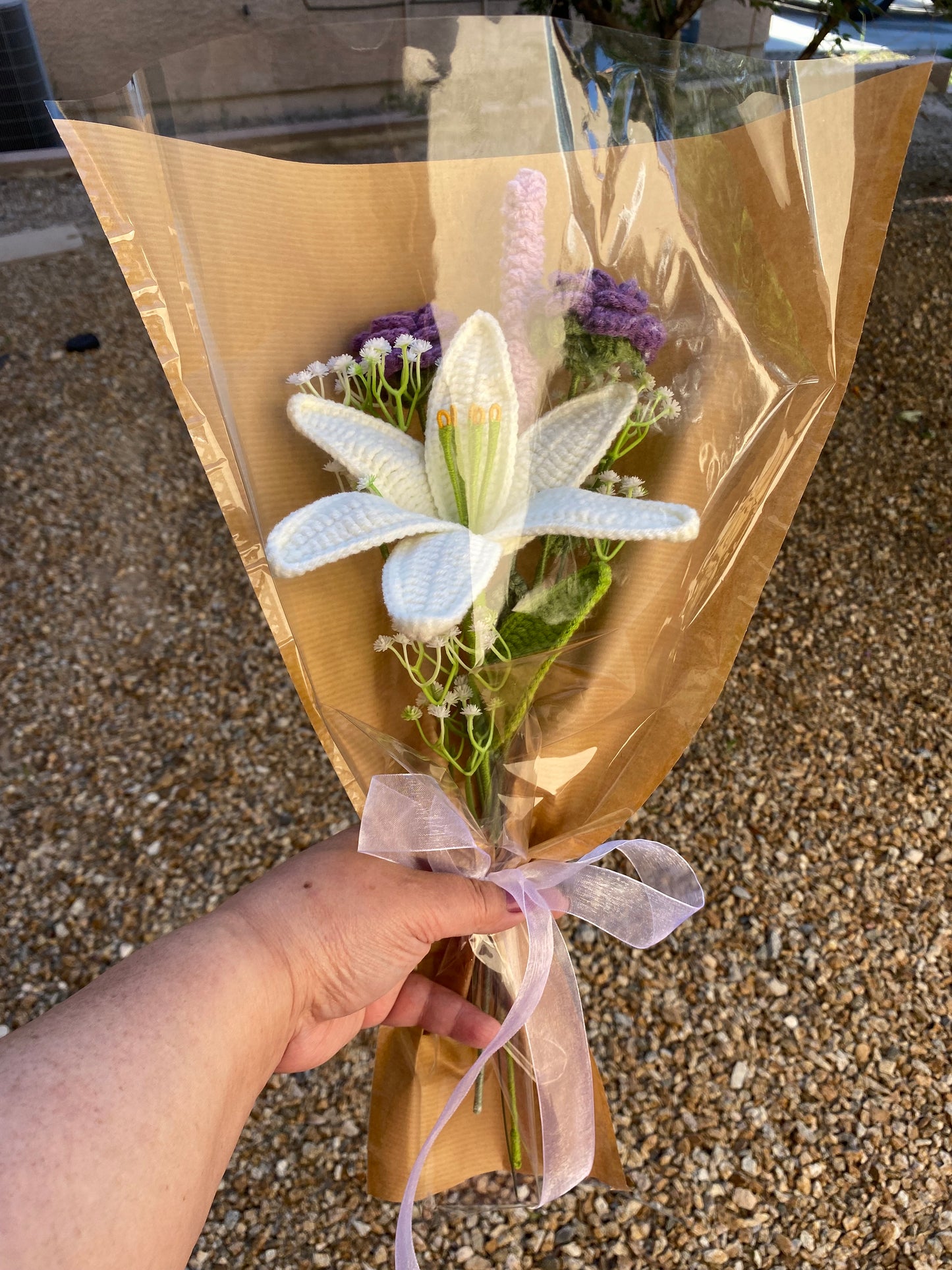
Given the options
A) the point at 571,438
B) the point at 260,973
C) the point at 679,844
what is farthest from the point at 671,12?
the point at 260,973

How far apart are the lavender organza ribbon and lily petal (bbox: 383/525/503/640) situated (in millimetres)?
261

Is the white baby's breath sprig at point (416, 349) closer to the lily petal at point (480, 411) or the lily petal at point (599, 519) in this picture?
the lily petal at point (480, 411)

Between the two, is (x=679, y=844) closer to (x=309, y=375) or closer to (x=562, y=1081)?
(x=562, y=1081)

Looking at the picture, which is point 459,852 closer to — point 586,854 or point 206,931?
point 586,854

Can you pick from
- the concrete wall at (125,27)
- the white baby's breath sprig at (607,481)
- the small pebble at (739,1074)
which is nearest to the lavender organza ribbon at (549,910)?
the white baby's breath sprig at (607,481)

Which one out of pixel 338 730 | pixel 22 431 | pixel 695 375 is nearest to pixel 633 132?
pixel 695 375

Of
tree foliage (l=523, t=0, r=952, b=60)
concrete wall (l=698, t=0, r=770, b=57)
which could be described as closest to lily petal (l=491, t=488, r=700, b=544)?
tree foliage (l=523, t=0, r=952, b=60)

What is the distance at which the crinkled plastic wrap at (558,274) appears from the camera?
38.0 inches

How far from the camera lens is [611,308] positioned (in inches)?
36.8

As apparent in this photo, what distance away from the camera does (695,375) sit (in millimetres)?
1012

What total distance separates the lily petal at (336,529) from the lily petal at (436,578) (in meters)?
0.02

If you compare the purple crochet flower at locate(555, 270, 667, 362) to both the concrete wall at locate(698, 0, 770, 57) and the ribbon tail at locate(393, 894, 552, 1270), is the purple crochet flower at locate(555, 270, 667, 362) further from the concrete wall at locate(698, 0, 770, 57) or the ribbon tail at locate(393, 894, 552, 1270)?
the concrete wall at locate(698, 0, 770, 57)

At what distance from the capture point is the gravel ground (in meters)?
1.64

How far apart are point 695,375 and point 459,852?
599 mm
